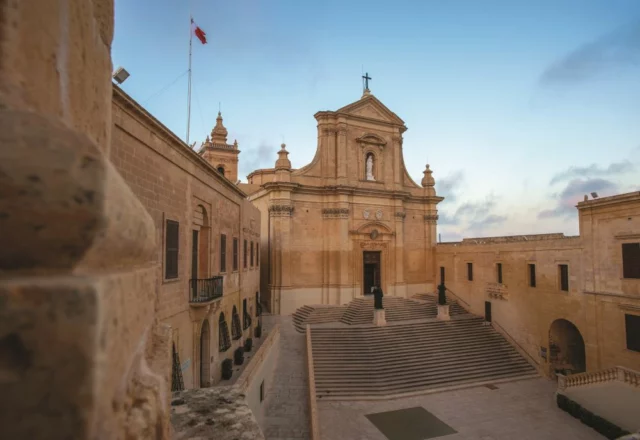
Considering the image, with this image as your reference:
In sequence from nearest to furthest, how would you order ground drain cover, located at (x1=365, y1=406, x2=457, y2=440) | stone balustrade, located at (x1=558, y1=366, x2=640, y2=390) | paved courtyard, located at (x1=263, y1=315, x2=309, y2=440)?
paved courtyard, located at (x1=263, y1=315, x2=309, y2=440)
ground drain cover, located at (x1=365, y1=406, x2=457, y2=440)
stone balustrade, located at (x1=558, y1=366, x2=640, y2=390)

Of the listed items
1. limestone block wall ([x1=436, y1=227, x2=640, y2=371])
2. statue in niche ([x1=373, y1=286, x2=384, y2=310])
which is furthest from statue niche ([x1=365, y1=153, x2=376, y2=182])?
statue in niche ([x1=373, y1=286, x2=384, y2=310])

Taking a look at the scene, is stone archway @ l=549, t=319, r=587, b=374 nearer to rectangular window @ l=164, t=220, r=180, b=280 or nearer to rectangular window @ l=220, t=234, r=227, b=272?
rectangular window @ l=220, t=234, r=227, b=272

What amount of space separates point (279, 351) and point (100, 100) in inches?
775

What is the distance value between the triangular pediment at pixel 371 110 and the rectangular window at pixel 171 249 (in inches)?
806

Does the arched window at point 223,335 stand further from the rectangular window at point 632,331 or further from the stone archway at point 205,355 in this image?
the rectangular window at point 632,331

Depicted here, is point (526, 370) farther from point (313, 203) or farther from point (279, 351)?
point (313, 203)

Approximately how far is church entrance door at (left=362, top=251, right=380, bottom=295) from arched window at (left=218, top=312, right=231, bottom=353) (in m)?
15.6

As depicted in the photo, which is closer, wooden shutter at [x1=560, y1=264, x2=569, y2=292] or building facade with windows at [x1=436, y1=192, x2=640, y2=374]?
building facade with windows at [x1=436, y1=192, x2=640, y2=374]

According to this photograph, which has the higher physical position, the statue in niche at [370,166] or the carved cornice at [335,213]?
the statue in niche at [370,166]

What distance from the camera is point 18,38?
3.18ft

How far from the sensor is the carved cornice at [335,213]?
1056 inches

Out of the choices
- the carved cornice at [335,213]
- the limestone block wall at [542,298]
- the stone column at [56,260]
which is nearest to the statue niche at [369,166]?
the carved cornice at [335,213]

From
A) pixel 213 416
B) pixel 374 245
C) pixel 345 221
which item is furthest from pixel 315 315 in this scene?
pixel 213 416

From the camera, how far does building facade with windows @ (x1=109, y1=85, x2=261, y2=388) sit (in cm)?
788
